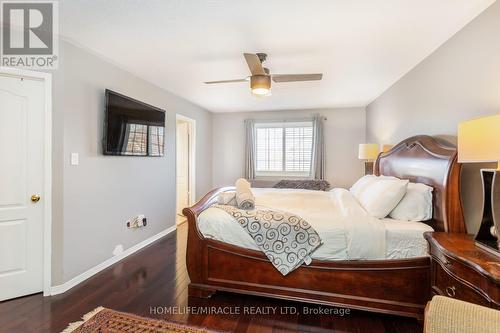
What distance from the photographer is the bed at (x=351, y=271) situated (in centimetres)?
194

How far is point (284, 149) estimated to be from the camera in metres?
5.95

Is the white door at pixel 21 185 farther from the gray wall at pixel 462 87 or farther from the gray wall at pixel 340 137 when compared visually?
the gray wall at pixel 340 137

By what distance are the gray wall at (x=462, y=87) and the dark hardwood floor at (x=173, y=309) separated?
4.39 ft

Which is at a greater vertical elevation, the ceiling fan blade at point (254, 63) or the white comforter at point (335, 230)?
the ceiling fan blade at point (254, 63)

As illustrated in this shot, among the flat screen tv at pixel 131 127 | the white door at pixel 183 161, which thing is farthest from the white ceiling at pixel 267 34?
the white door at pixel 183 161

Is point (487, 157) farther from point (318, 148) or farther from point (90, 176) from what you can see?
point (318, 148)

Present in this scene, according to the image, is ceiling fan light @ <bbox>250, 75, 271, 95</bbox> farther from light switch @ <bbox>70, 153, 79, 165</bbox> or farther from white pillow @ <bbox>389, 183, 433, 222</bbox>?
light switch @ <bbox>70, 153, 79, 165</bbox>

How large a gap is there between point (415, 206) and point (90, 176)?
3.34m

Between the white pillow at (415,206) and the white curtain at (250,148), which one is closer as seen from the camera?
the white pillow at (415,206)

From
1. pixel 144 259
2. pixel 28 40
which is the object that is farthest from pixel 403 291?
pixel 28 40

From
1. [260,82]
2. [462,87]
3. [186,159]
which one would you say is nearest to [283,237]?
[260,82]

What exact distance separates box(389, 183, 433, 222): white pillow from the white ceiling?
1.44m

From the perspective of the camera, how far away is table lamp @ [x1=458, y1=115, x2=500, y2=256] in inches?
52.1

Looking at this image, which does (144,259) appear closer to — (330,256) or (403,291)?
(330,256)
